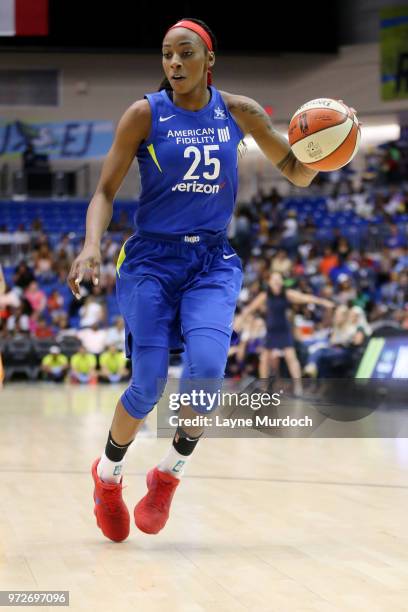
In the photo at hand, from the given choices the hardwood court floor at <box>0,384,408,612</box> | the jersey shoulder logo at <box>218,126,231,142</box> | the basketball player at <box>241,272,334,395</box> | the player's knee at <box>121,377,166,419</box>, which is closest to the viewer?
the hardwood court floor at <box>0,384,408,612</box>

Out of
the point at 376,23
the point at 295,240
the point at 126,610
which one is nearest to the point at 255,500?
the point at 126,610

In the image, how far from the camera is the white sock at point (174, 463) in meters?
4.59

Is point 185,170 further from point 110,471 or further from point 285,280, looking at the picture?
point 285,280

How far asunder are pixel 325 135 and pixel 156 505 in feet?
5.82

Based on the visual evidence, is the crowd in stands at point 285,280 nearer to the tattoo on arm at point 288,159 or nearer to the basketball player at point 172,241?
the tattoo on arm at point 288,159

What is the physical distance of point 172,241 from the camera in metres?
4.41

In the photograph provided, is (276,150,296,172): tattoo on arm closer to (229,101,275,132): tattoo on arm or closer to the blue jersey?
(229,101,275,132): tattoo on arm

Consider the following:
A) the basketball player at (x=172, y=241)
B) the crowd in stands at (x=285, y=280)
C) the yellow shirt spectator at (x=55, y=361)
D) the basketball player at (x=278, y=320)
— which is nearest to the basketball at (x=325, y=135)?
the basketball player at (x=172, y=241)

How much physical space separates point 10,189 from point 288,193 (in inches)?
267

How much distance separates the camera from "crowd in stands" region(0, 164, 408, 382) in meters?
15.9

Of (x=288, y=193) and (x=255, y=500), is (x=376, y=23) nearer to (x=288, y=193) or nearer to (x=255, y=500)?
(x=288, y=193)

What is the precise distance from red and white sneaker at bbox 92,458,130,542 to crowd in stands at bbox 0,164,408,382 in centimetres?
854

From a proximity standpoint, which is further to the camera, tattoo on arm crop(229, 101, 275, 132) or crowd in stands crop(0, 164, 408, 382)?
crowd in stands crop(0, 164, 408, 382)

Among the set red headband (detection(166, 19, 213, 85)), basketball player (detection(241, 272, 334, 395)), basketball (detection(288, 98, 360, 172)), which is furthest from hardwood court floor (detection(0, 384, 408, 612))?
basketball player (detection(241, 272, 334, 395))
